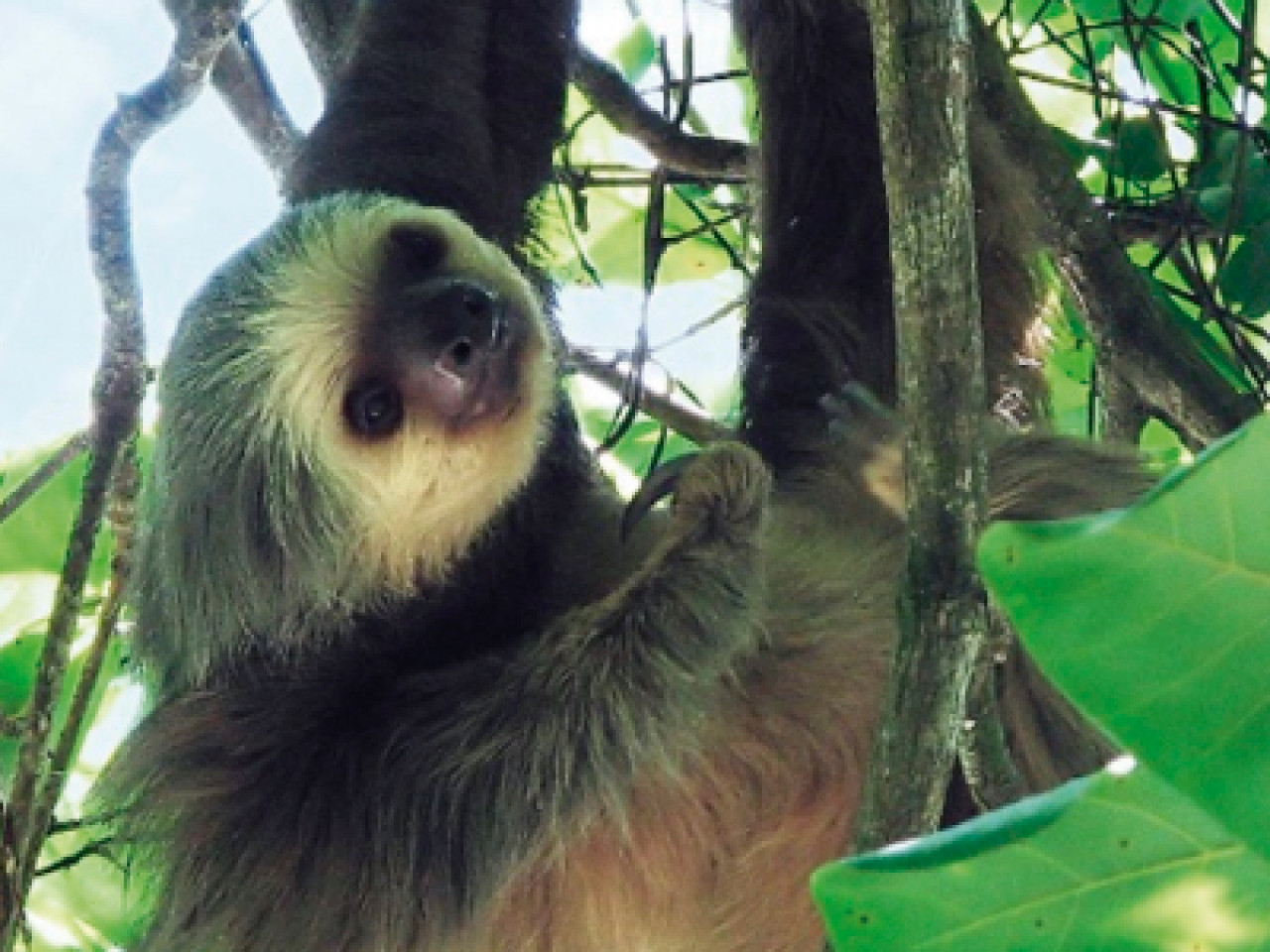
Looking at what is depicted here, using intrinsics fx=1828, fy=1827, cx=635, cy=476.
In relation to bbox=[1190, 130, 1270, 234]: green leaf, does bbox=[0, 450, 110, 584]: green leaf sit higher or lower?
lower

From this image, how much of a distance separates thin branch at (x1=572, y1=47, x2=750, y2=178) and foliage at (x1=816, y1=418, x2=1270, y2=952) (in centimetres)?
343

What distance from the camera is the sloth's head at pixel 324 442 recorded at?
3.36m

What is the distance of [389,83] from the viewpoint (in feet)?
14.3

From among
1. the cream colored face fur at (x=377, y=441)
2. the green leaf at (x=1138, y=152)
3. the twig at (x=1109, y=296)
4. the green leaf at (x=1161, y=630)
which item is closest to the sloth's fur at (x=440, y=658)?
the cream colored face fur at (x=377, y=441)

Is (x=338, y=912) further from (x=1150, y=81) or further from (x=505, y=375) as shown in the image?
(x=1150, y=81)

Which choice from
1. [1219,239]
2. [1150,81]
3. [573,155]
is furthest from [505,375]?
[573,155]

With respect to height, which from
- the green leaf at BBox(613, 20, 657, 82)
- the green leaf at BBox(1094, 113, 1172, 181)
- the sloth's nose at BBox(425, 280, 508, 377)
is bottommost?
the sloth's nose at BBox(425, 280, 508, 377)

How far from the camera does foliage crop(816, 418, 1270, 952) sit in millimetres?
1106

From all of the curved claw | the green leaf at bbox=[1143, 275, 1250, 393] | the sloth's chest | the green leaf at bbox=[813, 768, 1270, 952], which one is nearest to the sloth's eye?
the curved claw

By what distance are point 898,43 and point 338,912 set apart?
1.87 meters

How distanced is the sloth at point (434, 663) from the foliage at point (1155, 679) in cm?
192

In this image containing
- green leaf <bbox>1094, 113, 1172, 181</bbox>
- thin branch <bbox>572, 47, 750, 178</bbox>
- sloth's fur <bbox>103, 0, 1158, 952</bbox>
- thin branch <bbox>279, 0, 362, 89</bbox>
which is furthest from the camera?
thin branch <bbox>279, 0, 362, 89</bbox>

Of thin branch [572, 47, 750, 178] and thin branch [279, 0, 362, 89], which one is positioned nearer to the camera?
thin branch [572, 47, 750, 178]

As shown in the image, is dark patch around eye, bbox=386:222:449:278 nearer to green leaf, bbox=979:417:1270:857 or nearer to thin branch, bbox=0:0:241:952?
thin branch, bbox=0:0:241:952
